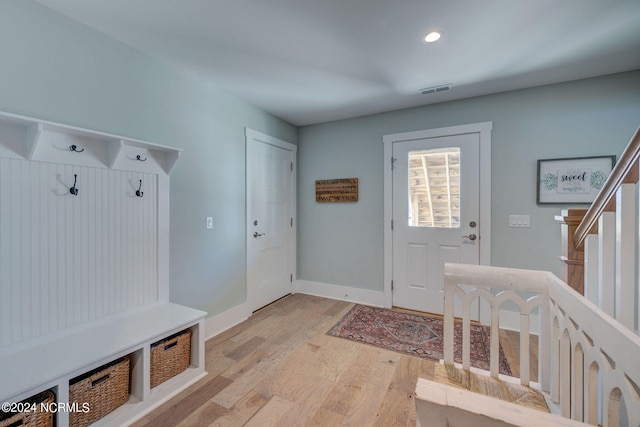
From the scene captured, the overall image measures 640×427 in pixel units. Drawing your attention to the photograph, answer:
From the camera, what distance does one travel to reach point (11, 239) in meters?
1.41

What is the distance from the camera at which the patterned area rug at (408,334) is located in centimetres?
222

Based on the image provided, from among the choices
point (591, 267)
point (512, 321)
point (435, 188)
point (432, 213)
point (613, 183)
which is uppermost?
point (435, 188)

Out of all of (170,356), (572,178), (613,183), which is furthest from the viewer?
(572,178)

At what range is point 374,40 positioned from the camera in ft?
6.01

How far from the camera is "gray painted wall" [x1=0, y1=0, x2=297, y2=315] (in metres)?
1.49

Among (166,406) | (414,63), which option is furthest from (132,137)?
(414,63)

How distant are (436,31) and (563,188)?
1882mm

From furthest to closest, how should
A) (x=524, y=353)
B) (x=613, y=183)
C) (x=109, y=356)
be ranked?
(x=109, y=356) < (x=524, y=353) < (x=613, y=183)

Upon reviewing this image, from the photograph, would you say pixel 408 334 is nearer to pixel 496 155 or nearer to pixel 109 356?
pixel 496 155

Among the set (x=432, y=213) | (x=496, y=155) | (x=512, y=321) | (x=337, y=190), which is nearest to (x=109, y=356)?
(x=337, y=190)

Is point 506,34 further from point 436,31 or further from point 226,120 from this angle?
point 226,120

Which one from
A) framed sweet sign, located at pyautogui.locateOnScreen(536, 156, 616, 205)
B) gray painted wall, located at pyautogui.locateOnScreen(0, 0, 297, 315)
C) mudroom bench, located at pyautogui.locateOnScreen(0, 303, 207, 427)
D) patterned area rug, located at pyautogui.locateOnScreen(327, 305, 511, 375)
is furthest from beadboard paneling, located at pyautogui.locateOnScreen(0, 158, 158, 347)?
framed sweet sign, located at pyautogui.locateOnScreen(536, 156, 616, 205)

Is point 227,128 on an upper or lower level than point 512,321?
upper

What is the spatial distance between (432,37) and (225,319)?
114 inches
